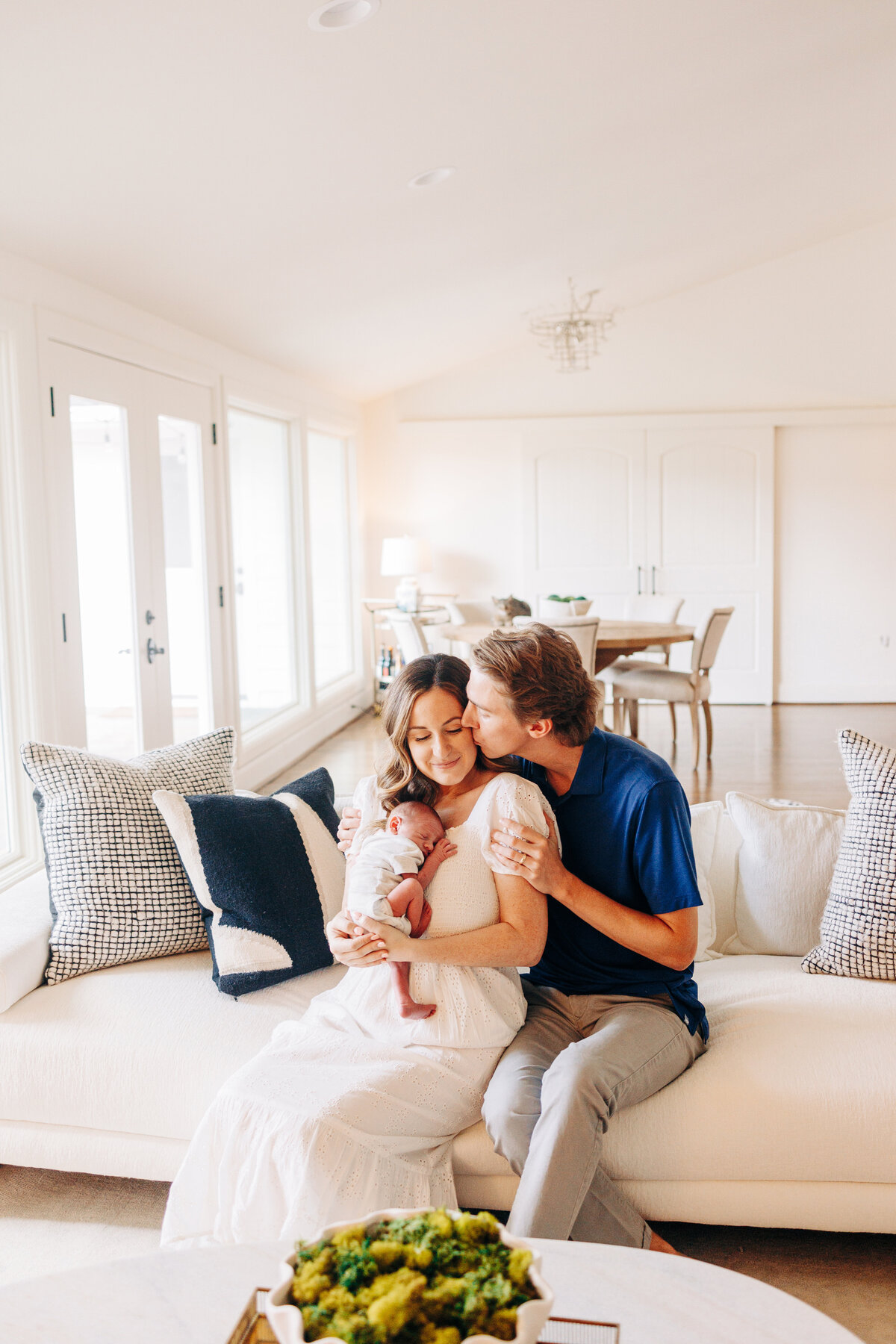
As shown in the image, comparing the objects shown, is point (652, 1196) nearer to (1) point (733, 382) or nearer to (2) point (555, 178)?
(2) point (555, 178)

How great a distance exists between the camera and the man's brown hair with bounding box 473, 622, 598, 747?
1.89m

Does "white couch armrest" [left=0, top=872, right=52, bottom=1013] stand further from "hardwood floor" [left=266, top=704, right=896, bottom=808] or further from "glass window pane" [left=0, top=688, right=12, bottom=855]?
"hardwood floor" [left=266, top=704, right=896, bottom=808]

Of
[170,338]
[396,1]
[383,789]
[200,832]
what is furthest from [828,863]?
[170,338]

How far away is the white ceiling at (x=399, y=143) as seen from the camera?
273 centimetres

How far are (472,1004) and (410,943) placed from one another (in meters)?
0.18

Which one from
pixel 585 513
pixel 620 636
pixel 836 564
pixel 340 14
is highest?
pixel 340 14

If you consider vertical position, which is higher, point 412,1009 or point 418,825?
point 418,825

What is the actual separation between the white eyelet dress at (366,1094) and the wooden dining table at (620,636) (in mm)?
3826

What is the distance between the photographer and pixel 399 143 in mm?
3727

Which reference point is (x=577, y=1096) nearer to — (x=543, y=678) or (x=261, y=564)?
(x=543, y=678)

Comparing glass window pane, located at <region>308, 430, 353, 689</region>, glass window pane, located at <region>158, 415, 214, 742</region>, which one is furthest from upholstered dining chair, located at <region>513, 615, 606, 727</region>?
glass window pane, located at <region>308, 430, 353, 689</region>

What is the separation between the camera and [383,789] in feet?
6.81

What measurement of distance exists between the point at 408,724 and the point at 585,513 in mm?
6939

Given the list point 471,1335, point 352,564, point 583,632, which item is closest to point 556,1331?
point 471,1335
